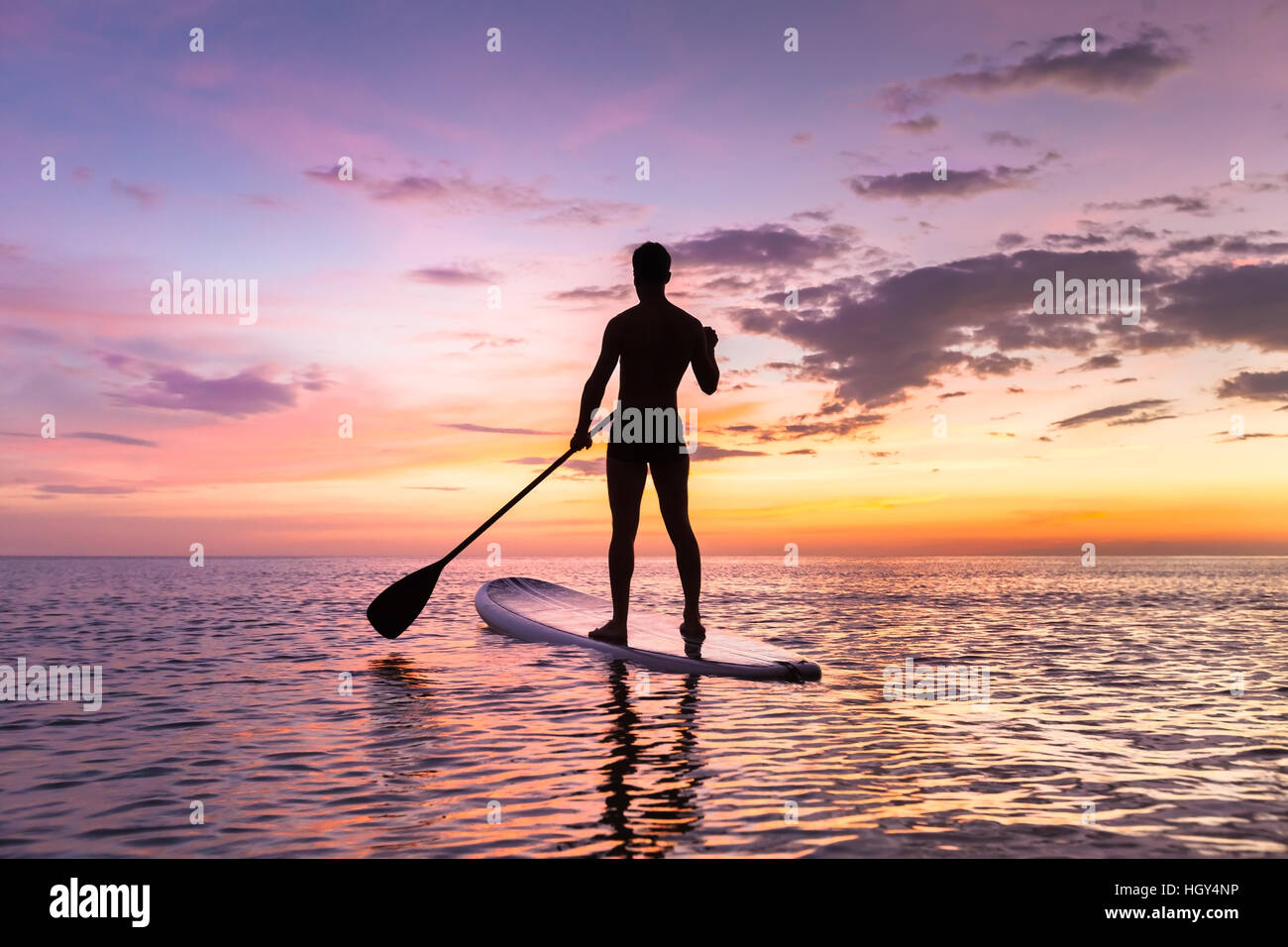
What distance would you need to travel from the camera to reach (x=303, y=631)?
1308 centimetres

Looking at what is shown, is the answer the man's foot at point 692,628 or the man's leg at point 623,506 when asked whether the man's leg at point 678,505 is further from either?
the man's foot at point 692,628

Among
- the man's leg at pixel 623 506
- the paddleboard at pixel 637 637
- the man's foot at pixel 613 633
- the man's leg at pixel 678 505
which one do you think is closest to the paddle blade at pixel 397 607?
the paddleboard at pixel 637 637

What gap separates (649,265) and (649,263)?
27 millimetres

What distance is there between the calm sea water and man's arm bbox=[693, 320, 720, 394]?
105 inches

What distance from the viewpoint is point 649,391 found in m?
7.94

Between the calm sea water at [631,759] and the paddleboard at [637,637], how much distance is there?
160 mm

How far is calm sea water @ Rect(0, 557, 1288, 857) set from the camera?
3.57 meters

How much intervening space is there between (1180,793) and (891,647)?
7040 mm

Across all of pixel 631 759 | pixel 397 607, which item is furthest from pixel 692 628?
pixel 631 759

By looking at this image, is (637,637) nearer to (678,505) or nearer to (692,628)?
(692,628)

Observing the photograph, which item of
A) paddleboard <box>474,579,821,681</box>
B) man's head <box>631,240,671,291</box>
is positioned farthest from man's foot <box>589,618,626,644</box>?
man's head <box>631,240,671,291</box>
